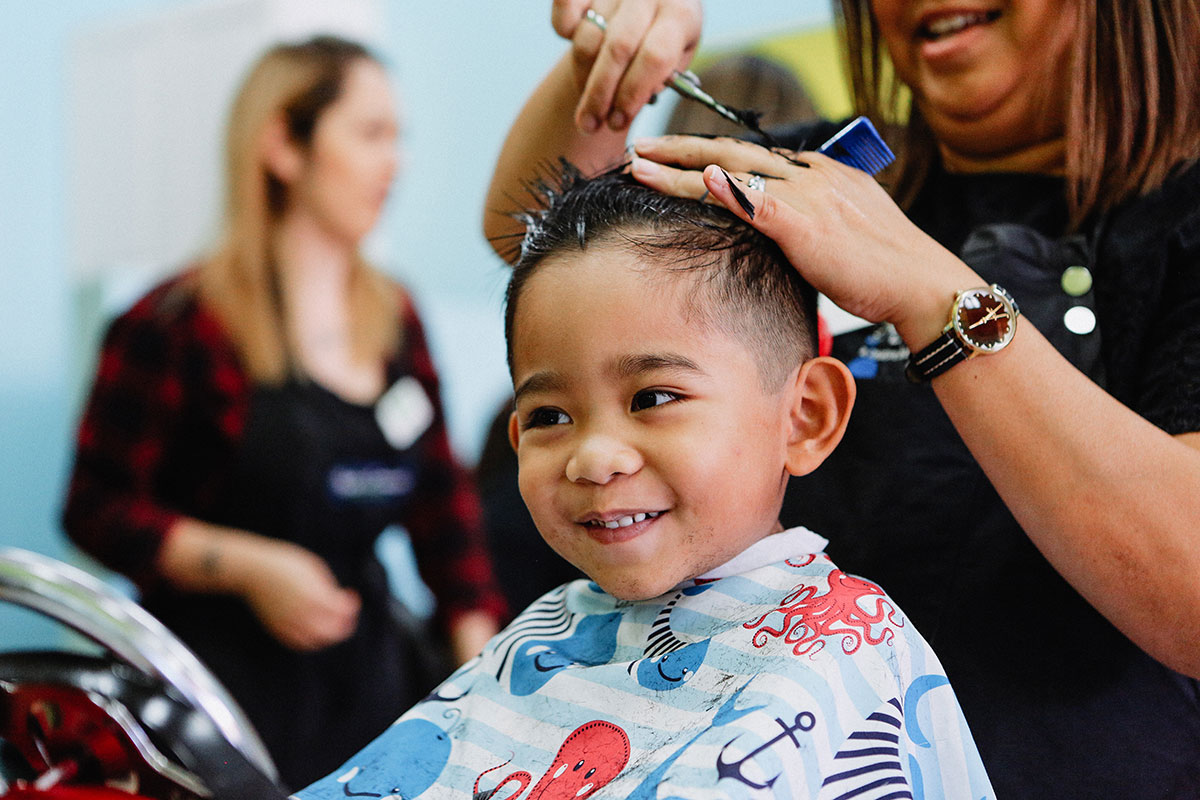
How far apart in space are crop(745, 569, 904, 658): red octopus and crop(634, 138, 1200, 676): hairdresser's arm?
0.13 metres

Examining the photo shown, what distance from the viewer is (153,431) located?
91.0 inches

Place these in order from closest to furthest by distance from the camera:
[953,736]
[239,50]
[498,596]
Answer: [953,736], [498,596], [239,50]

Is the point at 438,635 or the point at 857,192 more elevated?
the point at 857,192

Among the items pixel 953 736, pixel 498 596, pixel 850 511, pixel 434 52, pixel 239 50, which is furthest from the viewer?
pixel 434 52

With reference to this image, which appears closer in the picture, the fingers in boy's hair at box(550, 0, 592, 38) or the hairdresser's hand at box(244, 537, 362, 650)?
the fingers in boy's hair at box(550, 0, 592, 38)

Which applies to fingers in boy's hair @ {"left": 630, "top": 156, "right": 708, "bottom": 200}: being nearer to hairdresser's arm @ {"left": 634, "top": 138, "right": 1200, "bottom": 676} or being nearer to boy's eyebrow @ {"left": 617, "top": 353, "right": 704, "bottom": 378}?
hairdresser's arm @ {"left": 634, "top": 138, "right": 1200, "bottom": 676}

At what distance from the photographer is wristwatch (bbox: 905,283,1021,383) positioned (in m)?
0.83

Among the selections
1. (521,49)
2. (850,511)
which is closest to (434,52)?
(521,49)

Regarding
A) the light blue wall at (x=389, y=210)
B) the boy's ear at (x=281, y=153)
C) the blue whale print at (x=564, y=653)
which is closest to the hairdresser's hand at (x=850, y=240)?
the blue whale print at (x=564, y=653)

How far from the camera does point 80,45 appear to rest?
11.5ft

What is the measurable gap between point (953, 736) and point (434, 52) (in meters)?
3.31

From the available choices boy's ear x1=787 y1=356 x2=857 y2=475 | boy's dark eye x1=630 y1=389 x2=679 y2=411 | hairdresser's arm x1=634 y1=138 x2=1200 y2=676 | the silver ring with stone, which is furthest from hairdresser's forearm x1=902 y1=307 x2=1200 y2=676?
the silver ring with stone

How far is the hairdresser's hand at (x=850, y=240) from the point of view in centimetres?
84

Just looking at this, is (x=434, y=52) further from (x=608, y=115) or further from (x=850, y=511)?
(x=850, y=511)
